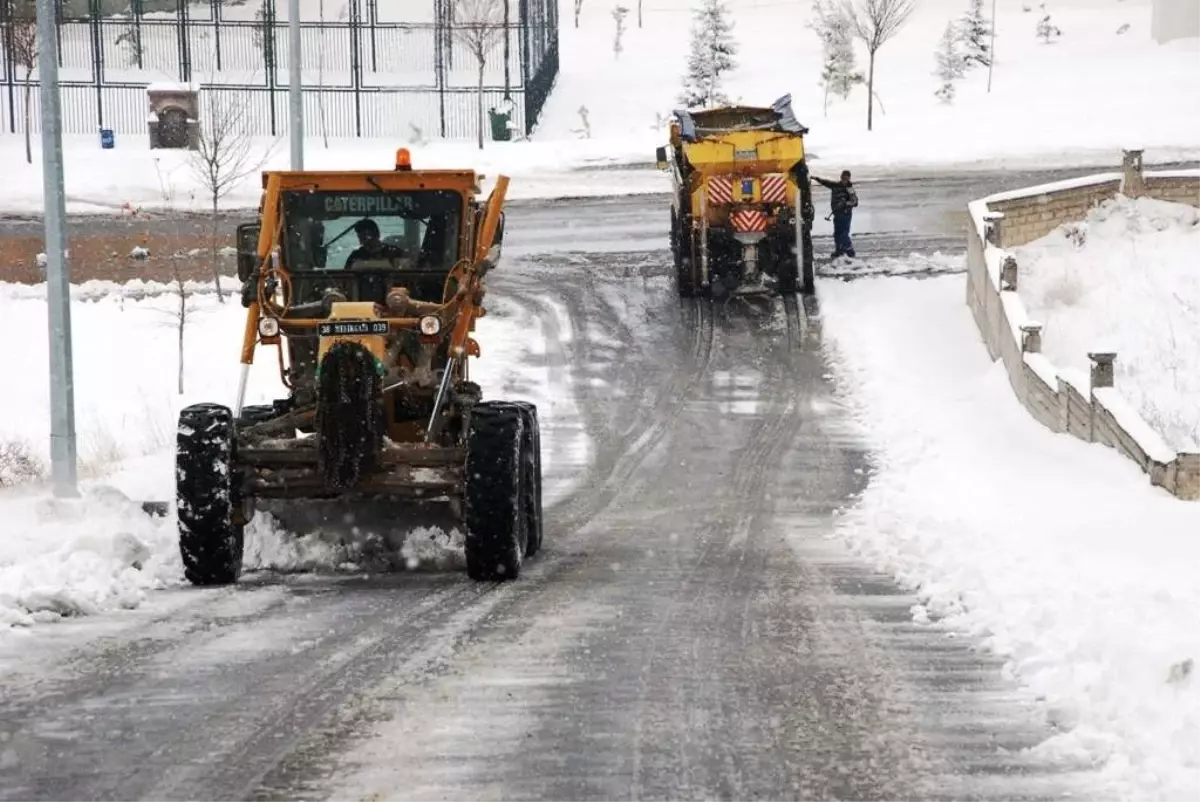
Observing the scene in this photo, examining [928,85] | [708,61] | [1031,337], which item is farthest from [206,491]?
[928,85]

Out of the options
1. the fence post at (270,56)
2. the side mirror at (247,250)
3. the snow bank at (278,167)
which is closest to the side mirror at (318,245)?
the side mirror at (247,250)

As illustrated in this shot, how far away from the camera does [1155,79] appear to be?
187 feet

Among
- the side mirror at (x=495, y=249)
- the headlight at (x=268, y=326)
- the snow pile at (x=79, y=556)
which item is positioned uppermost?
the side mirror at (x=495, y=249)

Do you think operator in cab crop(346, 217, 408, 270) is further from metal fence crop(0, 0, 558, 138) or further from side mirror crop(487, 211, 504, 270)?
metal fence crop(0, 0, 558, 138)

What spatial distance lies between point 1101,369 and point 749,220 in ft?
36.0

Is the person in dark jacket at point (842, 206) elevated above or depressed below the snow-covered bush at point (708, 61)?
below

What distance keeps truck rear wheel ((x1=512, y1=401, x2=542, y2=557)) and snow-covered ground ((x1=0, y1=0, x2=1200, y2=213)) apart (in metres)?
25.0

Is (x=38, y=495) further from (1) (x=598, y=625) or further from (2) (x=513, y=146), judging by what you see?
(2) (x=513, y=146)

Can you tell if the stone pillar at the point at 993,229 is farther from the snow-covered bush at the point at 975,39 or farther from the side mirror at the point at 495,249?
the snow-covered bush at the point at 975,39

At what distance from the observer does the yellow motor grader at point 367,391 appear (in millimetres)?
11656

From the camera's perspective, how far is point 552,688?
30.1 ft

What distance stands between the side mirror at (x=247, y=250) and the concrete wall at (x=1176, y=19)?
59.5 meters

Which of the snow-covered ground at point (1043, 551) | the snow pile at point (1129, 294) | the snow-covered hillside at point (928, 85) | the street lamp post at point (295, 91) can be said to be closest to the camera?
the snow-covered ground at point (1043, 551)

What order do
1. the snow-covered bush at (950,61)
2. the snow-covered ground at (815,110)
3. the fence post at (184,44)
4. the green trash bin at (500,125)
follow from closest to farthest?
the snow-covered ground at (815,110) → the green trash bin at (500,125) → the fence post at (184,44) → the snow-covered bush at (950,61)
